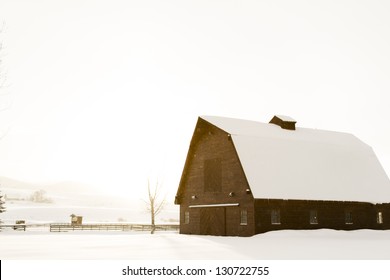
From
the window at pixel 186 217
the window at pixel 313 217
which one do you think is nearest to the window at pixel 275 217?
the window at pixel 313 217

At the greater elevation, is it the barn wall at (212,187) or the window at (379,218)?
the barn wall at (212,187)

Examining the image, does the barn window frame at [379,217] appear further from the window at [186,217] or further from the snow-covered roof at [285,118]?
the window at [186,217]

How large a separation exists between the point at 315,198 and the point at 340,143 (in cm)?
895

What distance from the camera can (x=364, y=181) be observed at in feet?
124

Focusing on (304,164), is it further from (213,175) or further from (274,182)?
(213,175)

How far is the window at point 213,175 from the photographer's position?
112 ft

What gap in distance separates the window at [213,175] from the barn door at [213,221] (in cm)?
158

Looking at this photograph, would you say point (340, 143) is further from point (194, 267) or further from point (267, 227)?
point (194, 267)

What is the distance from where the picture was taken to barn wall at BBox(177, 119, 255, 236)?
31.8m

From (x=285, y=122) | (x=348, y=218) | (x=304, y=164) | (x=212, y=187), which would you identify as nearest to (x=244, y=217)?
(x=212, y=187)

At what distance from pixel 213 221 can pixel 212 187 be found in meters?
2.57

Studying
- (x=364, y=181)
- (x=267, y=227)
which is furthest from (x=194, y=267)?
(x=364, y=181)

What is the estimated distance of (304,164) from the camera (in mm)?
35156

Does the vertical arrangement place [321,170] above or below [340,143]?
below
